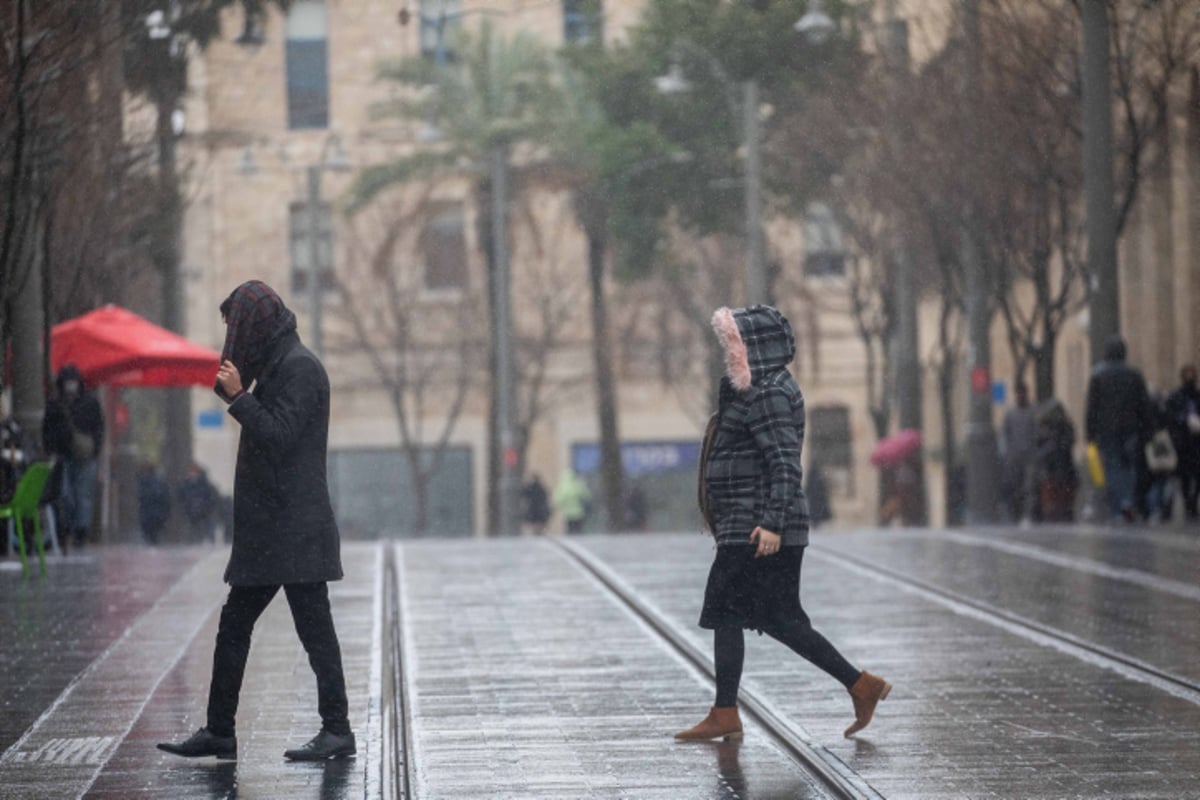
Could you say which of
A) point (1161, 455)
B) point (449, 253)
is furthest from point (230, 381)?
point (449, 253)

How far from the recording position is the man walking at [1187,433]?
80.5 feet

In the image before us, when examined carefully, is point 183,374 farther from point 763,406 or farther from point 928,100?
point 763,406

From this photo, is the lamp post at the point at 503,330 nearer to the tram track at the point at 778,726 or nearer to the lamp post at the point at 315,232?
the lamp post at the point at 315,232

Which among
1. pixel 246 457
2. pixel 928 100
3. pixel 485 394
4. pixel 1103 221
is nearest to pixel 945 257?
pixel 928 100

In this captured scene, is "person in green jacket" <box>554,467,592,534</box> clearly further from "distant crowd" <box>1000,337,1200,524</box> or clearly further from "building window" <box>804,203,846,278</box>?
"distant crowd" <box>1000,337,1200,524</box>

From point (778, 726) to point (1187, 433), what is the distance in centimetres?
1524

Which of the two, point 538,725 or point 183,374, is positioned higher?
point 183,374

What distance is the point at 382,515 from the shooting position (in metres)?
54.0

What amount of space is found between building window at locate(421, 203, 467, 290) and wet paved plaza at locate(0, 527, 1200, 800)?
32234 millimetres

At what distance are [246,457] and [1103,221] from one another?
1664cm

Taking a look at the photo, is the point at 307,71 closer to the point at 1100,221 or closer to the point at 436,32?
the point at 436,32

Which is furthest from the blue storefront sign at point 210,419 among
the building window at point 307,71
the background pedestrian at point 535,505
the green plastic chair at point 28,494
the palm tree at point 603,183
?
the green plastic chair at point 28,494

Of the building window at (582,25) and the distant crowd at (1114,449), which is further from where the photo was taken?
the building window at (582,25)

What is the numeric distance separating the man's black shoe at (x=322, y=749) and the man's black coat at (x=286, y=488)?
583 millimetres
